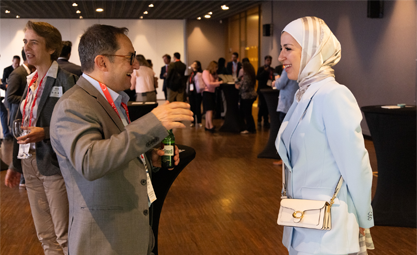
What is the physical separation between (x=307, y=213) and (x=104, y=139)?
82 cm

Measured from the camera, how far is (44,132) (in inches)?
92.8

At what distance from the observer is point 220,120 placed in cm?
1121

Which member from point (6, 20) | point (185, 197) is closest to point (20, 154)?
point (185, 197)

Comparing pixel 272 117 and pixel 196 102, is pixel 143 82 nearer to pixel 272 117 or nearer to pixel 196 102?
pixel 196 102

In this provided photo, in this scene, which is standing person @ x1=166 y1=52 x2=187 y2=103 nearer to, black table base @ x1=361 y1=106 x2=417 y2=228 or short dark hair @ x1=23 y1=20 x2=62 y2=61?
black table base @ x1=361 y1=106 x2=417 y2=228

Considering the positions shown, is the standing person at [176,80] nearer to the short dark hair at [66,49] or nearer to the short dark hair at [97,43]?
the short dark hair at [66,49]

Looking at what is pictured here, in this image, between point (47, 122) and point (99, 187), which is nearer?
point (99, 187)

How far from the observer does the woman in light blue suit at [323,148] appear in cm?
153

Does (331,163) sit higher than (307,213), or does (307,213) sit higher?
(331,163)

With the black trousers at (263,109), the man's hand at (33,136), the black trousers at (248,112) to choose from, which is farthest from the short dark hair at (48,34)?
the black trousers at (263,109)

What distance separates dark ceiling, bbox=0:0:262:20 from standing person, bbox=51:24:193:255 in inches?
489

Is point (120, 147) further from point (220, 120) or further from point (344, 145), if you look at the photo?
point (220, 120)

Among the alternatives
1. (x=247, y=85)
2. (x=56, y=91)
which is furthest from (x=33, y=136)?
(x=247, y=85)

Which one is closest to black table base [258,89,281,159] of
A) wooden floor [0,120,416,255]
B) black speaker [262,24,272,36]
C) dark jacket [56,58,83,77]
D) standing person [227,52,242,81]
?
wooden floor [0,120,416,255]
